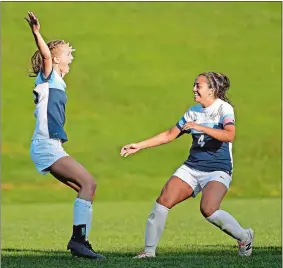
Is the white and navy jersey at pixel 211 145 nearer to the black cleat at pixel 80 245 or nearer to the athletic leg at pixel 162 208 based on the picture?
the athletic leg at pixel 162 208

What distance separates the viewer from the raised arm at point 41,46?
8359 mm

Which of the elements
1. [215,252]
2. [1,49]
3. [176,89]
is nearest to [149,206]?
[215,252]

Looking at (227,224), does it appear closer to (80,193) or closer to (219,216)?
(219,216)

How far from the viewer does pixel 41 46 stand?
27.6ft

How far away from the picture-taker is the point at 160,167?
2800 centimetres

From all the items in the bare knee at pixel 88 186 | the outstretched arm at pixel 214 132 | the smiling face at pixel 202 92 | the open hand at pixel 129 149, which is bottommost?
the bare knee at pixel 88 186

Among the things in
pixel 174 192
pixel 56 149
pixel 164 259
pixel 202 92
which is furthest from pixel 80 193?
pixel 202 92

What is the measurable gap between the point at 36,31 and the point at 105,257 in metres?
1.99

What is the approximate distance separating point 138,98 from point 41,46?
963 inches

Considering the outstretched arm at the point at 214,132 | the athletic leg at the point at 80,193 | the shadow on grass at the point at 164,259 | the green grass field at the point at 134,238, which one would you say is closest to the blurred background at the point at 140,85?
the green grass field at the point at 134,238

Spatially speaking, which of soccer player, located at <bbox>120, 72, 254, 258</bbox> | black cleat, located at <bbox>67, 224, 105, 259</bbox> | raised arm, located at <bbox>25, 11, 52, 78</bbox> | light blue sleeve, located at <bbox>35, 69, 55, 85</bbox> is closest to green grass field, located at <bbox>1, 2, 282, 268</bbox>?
soccer player, located at <bbox>120, 72, 254, 258</bbox>

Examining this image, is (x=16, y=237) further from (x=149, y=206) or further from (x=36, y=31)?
(x=149, y=206)

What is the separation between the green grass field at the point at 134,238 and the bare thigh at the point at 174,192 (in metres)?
0.47

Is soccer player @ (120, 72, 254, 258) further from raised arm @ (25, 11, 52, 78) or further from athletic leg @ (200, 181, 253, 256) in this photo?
raised arm @ (25, 11, 52, 78)
